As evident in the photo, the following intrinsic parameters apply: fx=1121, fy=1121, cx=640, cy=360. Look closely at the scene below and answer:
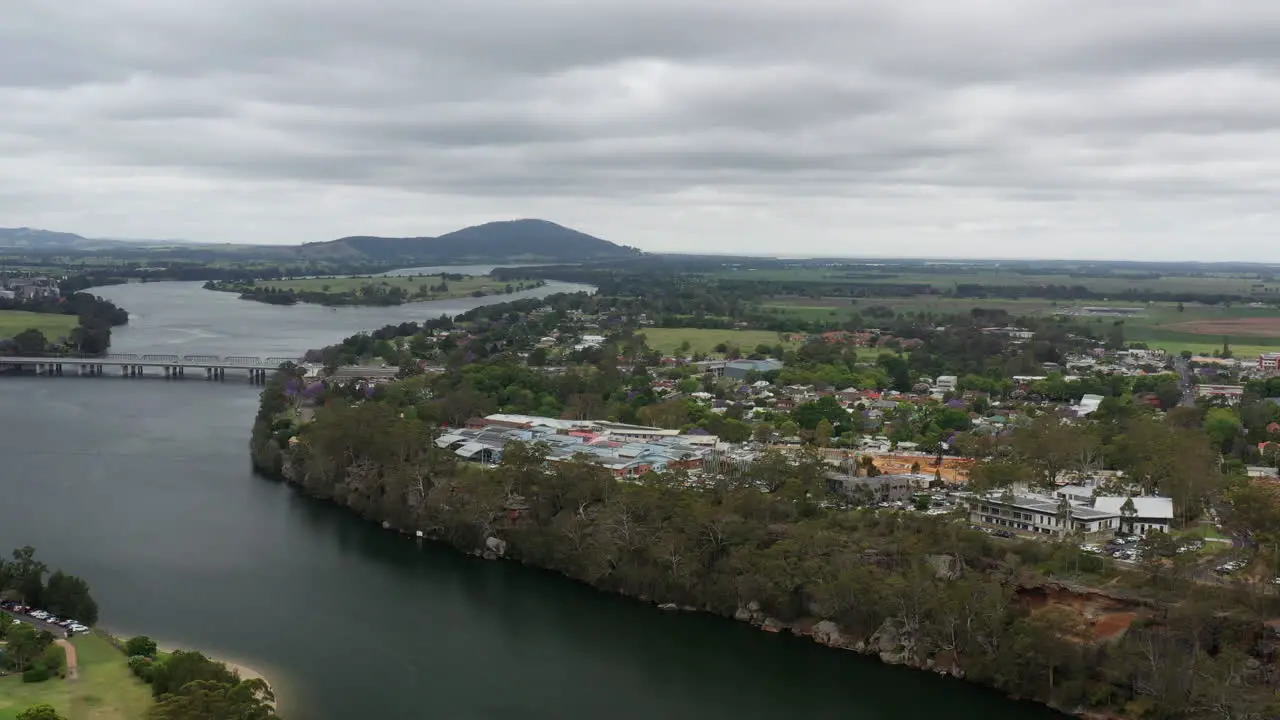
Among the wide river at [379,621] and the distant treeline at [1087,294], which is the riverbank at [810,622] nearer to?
the wide river at [379,621]

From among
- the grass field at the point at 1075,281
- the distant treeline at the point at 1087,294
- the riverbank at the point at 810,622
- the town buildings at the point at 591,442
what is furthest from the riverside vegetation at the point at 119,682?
the grass field at the point at 1075,281

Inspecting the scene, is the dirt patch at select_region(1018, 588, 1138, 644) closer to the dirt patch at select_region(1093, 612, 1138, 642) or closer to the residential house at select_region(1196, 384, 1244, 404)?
the dirt patch at select_region(1093, 612, 1138, 642)

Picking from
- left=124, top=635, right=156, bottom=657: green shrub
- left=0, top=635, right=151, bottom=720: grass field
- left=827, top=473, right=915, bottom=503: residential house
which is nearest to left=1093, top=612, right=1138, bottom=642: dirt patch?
left=827, top=473, right=915, bottom=503: residential house

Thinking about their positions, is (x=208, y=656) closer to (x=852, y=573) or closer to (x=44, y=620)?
(x=44, y=620)

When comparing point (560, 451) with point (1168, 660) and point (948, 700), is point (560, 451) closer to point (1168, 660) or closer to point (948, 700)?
point (948, 700)

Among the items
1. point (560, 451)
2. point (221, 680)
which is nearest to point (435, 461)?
point (560, 451)

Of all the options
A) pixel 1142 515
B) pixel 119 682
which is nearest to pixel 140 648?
pixel 119 682
